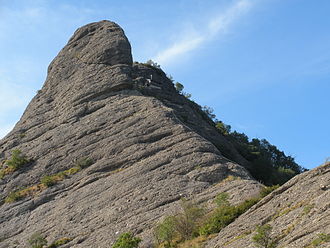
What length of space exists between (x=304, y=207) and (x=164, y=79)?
149ft

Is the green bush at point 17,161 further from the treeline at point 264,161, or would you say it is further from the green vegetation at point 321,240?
the green vegetation at point 321,240

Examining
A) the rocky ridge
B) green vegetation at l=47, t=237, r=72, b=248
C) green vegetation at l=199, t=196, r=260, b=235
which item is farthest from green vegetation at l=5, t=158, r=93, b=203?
green vegetation at l=199, t=196, r=260, b=235

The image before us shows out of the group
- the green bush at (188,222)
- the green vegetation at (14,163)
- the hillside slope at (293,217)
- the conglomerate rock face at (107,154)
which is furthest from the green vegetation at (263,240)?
the green vegetation at (14,163)

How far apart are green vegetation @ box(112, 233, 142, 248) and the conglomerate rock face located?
1570 mm

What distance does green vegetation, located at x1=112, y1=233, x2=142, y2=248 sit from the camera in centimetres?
3888

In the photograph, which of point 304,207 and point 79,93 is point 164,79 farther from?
point 304,207

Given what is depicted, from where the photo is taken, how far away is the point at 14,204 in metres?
53.3

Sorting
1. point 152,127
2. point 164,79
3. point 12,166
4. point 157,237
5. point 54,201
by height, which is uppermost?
point 164,79

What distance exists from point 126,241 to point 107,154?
1632cm

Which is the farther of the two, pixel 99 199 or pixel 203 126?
pixel 203 126

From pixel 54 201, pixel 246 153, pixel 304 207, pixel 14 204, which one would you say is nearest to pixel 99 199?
pixel 54 201

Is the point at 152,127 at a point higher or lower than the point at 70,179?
higher

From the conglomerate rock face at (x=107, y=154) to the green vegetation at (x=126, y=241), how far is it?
1.57 m

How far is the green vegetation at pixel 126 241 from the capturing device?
38.9 metres
